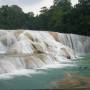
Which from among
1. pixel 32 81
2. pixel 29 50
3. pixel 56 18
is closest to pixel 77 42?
pixel 29 50

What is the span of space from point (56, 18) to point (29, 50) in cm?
4090

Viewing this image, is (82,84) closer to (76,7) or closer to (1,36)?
(1,36)

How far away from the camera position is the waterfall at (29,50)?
1981 centimetres

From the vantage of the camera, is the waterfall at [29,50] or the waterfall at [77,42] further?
the waterfall at [77,42]

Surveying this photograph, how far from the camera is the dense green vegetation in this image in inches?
2018

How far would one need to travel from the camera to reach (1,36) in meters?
30.9

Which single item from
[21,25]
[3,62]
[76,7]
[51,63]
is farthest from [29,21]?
[3,62]

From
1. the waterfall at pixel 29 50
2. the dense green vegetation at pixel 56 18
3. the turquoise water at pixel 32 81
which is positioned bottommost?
the turquoise water at pixel 32 81

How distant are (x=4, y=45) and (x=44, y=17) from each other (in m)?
48.0

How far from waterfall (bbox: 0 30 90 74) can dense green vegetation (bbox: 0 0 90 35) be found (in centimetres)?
1431

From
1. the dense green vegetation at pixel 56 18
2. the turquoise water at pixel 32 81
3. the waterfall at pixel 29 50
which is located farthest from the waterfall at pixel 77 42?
the turquoise water at pixel 32 81

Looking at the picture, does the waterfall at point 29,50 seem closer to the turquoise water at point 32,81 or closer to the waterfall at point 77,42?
the waterfall at point 77,42

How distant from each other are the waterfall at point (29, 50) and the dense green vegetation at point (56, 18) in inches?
564

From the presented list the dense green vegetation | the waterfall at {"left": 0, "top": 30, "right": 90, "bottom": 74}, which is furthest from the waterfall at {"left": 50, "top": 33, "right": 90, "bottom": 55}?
the dense green vegetation
